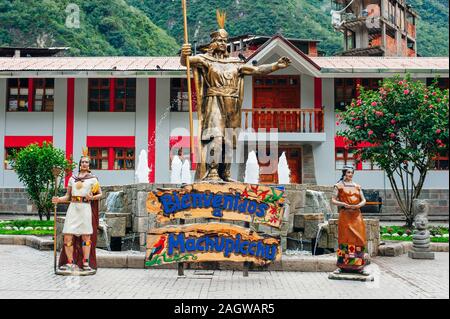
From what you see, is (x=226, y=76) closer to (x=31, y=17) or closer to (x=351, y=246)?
(x=351, y=246)

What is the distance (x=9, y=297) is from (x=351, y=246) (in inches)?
204

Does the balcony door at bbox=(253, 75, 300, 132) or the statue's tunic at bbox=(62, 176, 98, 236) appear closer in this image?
the statue's tunic at bbox=(62, 176, 98, 236)

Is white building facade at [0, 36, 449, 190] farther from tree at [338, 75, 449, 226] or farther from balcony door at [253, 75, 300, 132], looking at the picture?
tree at [338, 75, 449, 226]

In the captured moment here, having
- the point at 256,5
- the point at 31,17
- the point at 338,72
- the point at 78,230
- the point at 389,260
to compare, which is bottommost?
the point at 389,260

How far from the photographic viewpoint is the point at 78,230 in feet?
28.1

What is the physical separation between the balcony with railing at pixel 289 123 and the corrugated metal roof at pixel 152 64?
2.24 meters

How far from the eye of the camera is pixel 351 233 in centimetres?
847

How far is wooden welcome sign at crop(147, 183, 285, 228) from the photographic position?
8977 millimetres

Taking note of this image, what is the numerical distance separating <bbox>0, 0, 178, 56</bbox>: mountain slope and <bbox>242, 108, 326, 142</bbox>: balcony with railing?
978 inches

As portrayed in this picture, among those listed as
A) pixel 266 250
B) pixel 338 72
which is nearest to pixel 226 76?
pixel 266 250

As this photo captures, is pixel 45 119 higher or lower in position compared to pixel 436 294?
higher

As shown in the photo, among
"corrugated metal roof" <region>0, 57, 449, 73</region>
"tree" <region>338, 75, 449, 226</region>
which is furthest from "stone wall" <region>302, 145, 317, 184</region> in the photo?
"tree" <region>338, 75, 449, 226</region>

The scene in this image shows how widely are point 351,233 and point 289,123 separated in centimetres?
1570

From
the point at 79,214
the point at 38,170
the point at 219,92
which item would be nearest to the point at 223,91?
the point at 219,92
